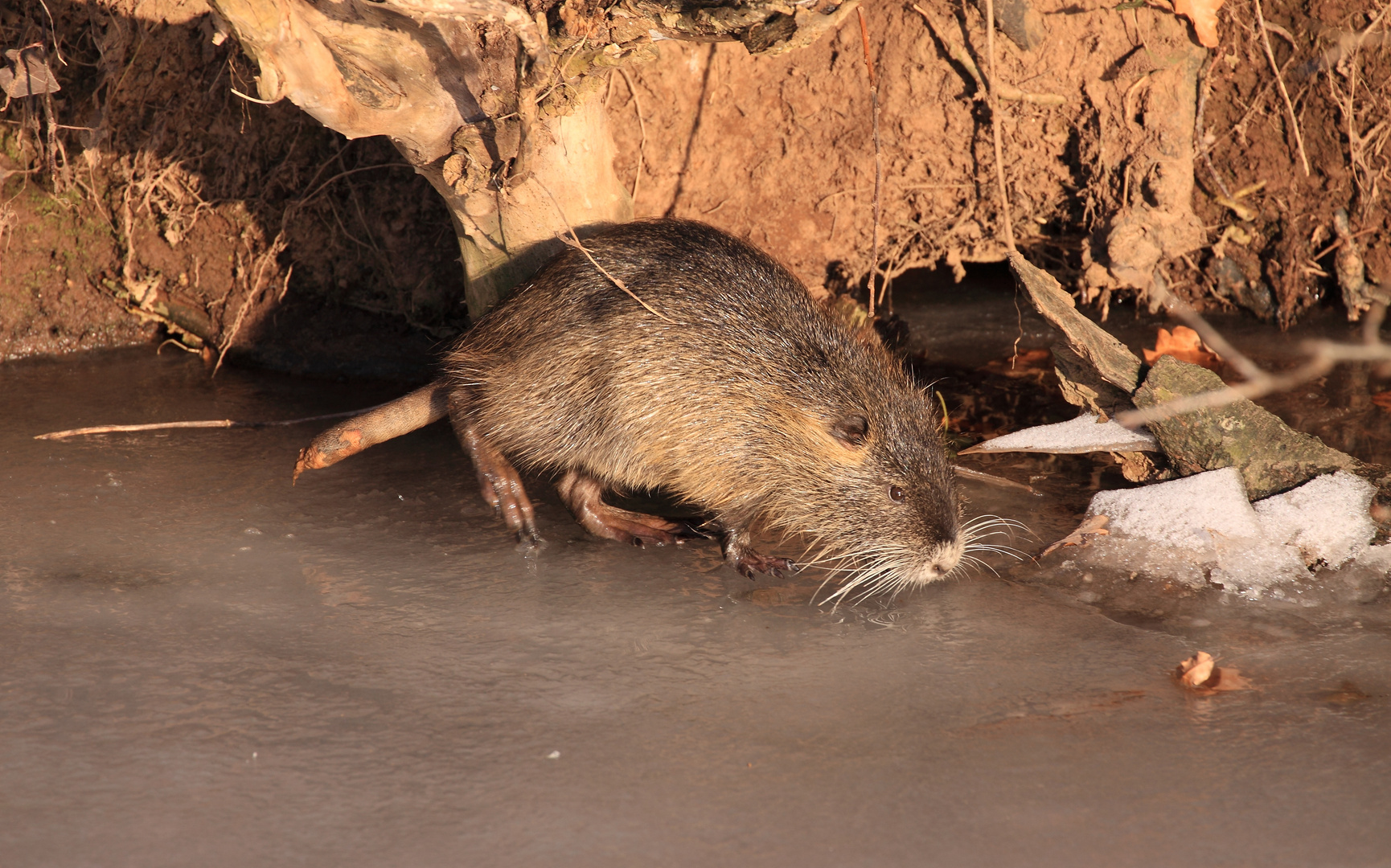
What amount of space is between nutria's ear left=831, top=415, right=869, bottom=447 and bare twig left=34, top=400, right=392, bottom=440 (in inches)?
60.2

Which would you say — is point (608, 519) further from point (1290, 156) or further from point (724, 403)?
point (1290, 156)

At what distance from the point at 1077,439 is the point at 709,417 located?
3.73 feet

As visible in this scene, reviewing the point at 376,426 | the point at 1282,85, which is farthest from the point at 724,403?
the point at 1282,85

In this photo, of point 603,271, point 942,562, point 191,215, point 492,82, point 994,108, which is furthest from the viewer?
point 191,215

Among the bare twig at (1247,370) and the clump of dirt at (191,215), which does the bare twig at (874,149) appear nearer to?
the bare twig at (1247,370)

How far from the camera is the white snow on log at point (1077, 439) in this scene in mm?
3295

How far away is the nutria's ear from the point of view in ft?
9.80

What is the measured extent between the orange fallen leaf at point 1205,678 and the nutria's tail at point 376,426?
2152 millimetres

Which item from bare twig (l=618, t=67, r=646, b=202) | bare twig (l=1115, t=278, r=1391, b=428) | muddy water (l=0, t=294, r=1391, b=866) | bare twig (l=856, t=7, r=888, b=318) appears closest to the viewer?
bare twig (l=1115, t=278, r=1391, b=428)

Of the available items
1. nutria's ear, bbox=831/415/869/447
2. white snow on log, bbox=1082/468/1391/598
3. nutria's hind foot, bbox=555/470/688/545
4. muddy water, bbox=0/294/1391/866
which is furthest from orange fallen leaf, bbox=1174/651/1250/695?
nutria's hind foot, bbox=555/470/688/545

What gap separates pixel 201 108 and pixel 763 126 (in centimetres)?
225

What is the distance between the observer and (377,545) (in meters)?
3.08

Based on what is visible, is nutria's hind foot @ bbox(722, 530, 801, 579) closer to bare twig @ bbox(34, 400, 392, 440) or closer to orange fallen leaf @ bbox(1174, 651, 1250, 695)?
orange fallen leaf @ bbox(1174, 651, 1250, 695)

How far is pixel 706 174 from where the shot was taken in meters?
4.33
